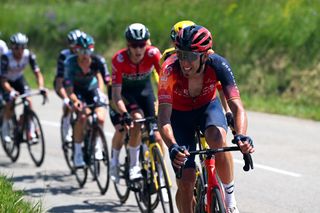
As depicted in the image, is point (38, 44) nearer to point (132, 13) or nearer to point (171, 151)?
point (132, 13)

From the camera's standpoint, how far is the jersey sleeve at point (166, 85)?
7.15 metres

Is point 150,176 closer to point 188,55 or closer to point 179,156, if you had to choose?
point 188,55

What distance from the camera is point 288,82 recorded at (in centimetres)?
1844

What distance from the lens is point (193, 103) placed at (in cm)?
766

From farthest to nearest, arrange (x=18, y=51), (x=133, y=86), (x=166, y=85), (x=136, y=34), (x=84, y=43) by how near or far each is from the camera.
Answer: (x=18, y=51) < (x=84, y=43) < (x=133, y=86) < (x=136, y=34) < (x=166, y=85)

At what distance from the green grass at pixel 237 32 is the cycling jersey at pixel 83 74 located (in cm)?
566

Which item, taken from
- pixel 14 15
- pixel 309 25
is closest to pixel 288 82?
pixel 309 25

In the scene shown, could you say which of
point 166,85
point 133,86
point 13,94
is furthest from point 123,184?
point 166,85

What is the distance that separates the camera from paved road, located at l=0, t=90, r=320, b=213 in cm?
1007

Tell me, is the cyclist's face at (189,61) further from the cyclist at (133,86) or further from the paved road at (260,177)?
the paved road at (260,177)

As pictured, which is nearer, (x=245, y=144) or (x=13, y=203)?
(x=245, y=144)

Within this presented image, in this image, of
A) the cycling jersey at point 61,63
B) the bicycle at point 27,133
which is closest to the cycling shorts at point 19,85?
the bicycle at point 27,133

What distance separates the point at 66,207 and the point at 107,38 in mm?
15449

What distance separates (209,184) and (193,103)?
91 cm
